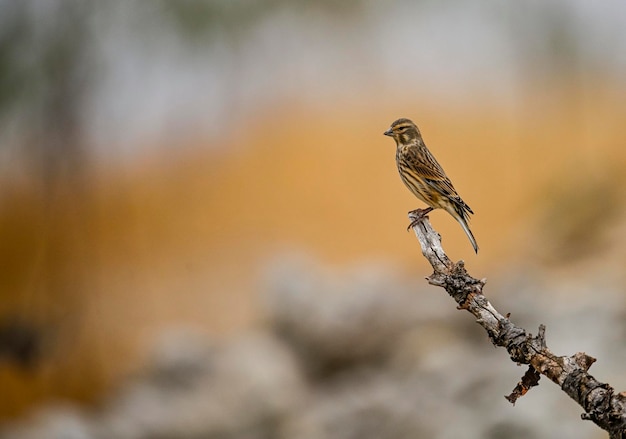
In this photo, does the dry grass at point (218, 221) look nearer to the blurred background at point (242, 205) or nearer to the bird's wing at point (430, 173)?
Answer: the blurred background at point (242, 205)

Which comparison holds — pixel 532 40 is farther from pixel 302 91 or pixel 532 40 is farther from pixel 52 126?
pixel 52 126

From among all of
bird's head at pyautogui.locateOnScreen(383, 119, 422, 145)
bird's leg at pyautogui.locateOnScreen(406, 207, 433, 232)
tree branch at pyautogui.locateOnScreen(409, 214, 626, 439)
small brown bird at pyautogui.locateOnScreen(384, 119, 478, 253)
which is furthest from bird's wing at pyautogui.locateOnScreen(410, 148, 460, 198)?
tree branch at pyautogui.locateOnScreen(409, 214, 626, 439)

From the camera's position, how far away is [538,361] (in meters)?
1.56

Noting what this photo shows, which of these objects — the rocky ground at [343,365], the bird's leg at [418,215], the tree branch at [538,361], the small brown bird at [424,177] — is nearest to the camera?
the tree branch at [538,361]

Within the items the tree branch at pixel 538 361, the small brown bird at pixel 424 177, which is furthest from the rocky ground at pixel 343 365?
the tree branch at pixel 538 361

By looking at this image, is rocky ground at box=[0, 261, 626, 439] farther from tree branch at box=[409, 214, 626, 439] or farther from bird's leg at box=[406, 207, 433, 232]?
tree branch at box=[409, 214, 626, 439]

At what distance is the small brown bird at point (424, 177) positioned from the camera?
111 inches

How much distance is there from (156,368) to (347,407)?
1.22m

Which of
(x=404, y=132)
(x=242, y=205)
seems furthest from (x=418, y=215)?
(x=242, y=205)

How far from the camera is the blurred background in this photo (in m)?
5.04

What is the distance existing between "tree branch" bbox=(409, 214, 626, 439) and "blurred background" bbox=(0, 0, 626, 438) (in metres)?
3.30

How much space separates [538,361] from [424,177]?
4.57 ft

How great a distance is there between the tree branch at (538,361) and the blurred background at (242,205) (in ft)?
10.8

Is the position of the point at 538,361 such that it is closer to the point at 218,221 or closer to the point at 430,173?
the point at 430,173
